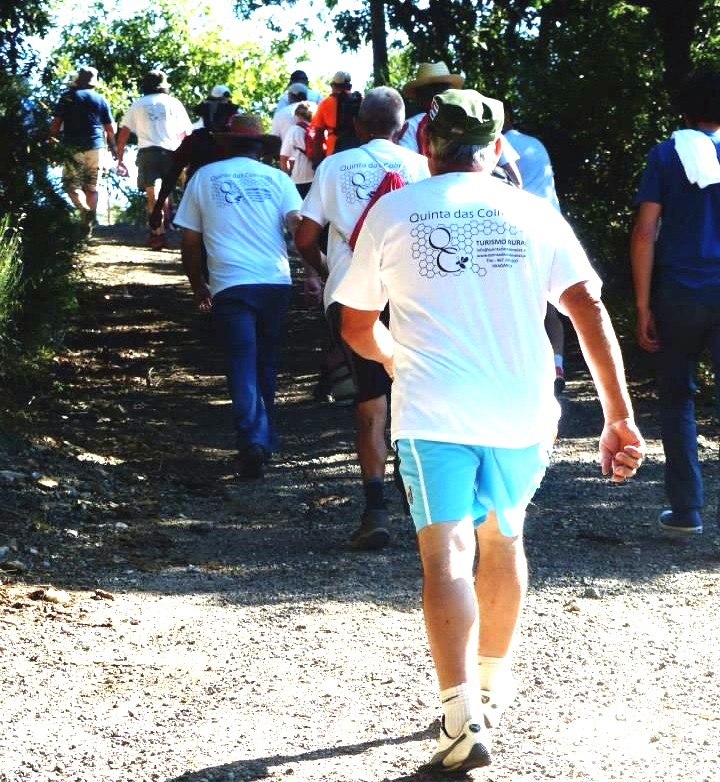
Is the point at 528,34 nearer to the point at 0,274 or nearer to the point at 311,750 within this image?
the point at 0,274

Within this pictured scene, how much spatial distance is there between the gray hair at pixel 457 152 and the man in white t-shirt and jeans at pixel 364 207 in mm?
2418

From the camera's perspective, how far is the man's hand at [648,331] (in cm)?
668

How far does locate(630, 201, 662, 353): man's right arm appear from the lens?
6590 millimetres

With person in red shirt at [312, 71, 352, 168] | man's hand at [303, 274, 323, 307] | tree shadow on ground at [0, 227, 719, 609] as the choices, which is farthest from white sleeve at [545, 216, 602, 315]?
person in red shirt at [312, 71, 352, 168]

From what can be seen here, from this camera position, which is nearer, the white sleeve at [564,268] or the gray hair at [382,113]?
the white sleeve at [564,268]

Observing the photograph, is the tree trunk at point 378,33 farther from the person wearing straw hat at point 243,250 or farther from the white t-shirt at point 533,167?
the person wearing straw hat at point 243,250

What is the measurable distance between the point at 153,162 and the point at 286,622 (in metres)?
11.4

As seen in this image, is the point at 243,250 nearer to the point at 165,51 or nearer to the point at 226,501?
the point at 226,501

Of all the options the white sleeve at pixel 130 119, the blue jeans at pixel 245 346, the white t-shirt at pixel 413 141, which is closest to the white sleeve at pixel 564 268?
the white t-shirt at pixel 413 141

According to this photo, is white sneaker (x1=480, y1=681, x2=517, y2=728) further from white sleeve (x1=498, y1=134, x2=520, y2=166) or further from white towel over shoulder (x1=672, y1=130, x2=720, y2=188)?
white sleeve (x1=498, y1=134, x2=520, y2=166)

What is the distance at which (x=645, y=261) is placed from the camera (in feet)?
21.7

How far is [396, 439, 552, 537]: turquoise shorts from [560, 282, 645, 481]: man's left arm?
0.20 meters

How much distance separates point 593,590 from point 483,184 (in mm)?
2481

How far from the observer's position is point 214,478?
8602 mm
